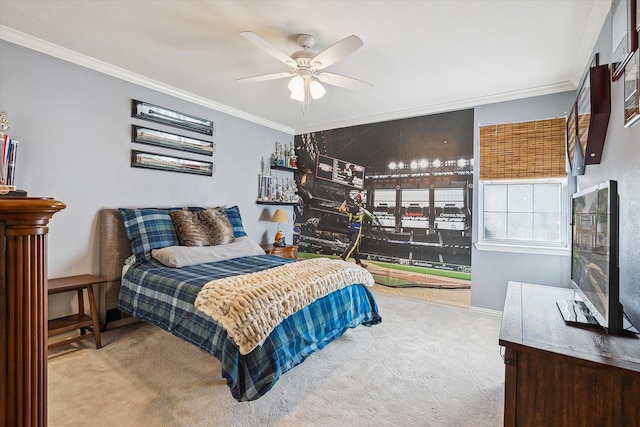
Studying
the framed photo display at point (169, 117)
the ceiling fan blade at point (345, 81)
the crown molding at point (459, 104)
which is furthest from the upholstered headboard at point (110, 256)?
the crown molding at point (459, 104)

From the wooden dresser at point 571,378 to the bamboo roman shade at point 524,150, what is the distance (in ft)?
7.67

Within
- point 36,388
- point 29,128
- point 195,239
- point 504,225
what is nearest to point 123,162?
point 29,128

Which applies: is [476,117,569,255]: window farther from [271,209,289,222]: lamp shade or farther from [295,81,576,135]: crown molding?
[271,209,289,222]: lamp shade

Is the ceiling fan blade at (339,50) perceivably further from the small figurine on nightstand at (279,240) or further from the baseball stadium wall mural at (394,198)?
the small figurine on nightstand at (279,240)

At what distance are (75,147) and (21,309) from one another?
277 centimetres

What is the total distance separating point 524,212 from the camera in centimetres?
345

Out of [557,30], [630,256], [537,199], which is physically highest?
[557,30]

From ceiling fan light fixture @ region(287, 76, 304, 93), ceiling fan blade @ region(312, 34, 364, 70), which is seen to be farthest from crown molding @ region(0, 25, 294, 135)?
ceiling fan blade @ region(312, 34, 364, 70)

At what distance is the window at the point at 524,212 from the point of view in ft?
10.7

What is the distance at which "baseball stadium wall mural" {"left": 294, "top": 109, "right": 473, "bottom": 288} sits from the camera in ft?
12.5

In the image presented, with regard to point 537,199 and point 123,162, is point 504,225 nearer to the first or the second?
point 537,199

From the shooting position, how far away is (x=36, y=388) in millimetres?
744

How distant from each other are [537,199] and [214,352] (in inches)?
139

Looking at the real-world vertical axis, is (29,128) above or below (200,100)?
below
